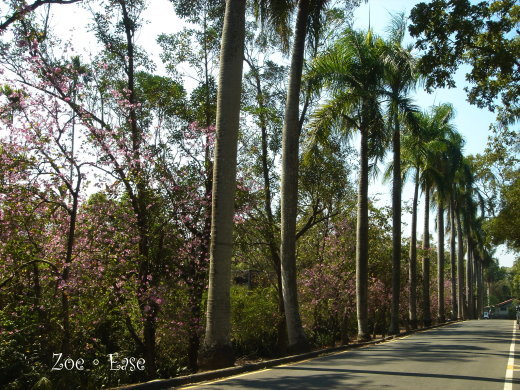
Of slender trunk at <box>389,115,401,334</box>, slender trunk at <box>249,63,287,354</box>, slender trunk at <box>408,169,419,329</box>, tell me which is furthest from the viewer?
slender trunk at <box>408,169,419,329</box>

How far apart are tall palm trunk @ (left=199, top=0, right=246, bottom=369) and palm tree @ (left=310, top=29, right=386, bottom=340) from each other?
7.63 metres

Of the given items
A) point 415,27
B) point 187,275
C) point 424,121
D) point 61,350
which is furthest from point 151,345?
point 424,121

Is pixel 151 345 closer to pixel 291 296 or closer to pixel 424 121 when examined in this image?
pixel 291 296

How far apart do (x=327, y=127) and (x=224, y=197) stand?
8.64 metres

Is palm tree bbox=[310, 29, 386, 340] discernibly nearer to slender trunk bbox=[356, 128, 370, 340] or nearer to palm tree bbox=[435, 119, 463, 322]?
slender trunk bbox=[356, 128, 370, 340]

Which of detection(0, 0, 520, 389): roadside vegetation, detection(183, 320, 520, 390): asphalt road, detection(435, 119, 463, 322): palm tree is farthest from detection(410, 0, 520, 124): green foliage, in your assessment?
detection(435, 119, 463, 322): palm tree

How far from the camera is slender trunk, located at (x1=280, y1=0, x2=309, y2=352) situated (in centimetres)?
1460

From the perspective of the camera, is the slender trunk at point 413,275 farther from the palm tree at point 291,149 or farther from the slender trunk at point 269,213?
the palm tree at point 291,149

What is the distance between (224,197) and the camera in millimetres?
11836

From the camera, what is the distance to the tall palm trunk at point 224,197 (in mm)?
11086

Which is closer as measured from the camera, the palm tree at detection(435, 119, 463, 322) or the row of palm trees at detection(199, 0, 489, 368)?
the row of palm trees at detection(199, 0, 489, 368)

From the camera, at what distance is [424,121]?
33906mm

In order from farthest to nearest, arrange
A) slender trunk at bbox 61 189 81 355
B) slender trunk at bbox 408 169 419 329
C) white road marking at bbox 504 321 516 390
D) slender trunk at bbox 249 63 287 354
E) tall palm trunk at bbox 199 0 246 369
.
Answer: slender trunk at bbox 408 169 419 329, slender trunk at bbox 249 63 287 354, slender trunk at bbox 61 189 81 355, tall palm trunk at bbox 199 0 246 369, white road marking at bbox 504 321 516 390

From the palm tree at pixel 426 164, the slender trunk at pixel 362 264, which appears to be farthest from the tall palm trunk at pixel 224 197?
the palm tree at pixel 426 164
